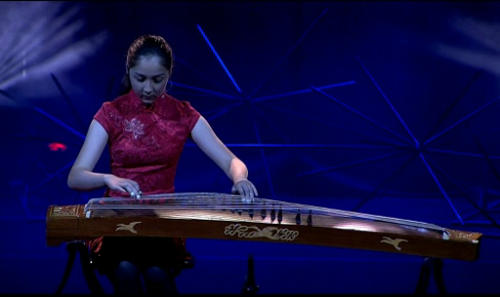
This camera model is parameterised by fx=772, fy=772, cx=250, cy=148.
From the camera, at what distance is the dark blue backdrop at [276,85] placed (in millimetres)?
3893

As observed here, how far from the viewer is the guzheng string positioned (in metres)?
2.18

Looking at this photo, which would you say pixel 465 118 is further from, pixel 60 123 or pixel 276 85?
pixel 60 123

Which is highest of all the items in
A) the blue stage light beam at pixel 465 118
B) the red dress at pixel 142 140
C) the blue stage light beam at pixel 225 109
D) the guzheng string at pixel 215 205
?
the blue stage light beam at pixel 225 109

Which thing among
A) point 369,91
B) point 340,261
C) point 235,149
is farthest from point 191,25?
point 340,261

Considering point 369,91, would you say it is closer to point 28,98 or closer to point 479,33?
point 479,33

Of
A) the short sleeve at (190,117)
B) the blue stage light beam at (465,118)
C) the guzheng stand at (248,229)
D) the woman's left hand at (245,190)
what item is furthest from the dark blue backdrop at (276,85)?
the guzheng stand at (248,229)

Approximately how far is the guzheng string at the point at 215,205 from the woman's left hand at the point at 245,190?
2 centimetres

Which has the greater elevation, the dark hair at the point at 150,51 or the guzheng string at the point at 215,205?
the dark hair at the point at 150,51

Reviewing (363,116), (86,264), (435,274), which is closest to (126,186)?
(86,264)

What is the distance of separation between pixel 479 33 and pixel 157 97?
196cm

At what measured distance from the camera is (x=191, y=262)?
8.00 ft

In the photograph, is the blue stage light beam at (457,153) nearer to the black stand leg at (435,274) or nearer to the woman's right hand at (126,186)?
the black stand leg at (435,274)

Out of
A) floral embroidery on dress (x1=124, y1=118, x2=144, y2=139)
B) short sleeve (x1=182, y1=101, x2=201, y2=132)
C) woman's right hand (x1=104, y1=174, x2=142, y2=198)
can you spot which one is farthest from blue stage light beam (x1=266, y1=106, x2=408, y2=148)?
woman's right hand (x1=104, y1=174, x2=142, y2=198)

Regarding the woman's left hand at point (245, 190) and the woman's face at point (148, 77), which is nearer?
the woman's left hand at point (245, 190)
